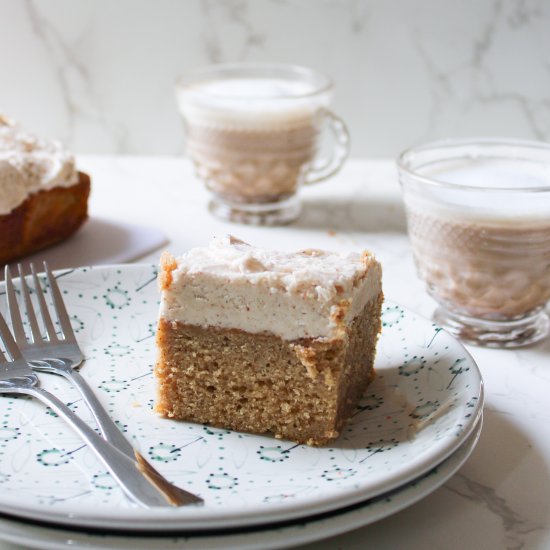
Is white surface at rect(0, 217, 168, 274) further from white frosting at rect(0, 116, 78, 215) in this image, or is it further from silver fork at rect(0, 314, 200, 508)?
silver fork at rect(0, 314, 200, 508)

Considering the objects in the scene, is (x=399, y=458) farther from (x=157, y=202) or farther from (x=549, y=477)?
(x=157, y=202)

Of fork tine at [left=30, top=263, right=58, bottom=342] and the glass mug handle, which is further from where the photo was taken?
the glass mug handle

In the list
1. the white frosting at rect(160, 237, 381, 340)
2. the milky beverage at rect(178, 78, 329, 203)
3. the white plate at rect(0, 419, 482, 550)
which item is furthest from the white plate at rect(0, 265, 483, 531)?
the milky beverage at rect(178, 78, 329, 203)

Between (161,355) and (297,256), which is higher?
(297,256)

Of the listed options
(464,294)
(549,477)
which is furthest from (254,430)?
(464,294)

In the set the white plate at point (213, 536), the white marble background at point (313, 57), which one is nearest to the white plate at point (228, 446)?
the white plate at point (213, 536)

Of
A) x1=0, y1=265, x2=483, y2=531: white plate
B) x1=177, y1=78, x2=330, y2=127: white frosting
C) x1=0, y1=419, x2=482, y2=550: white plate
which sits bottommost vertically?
x1=0, y1=265, x2=483, y2=531: white plate

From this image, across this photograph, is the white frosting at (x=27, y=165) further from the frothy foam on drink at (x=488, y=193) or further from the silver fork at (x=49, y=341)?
the frothy foam on drink at (x=488, y=193)
